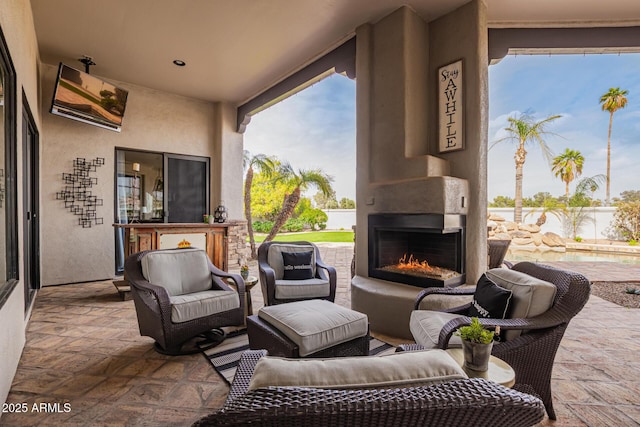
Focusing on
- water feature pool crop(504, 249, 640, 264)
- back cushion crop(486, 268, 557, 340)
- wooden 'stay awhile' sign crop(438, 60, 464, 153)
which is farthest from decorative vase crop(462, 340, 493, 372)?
water feature pool crop(504, 249, 640, 264)

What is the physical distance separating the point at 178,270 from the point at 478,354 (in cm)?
263

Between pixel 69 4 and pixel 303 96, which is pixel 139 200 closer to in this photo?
pixel 69 4

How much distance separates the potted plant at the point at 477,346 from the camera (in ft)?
4.55

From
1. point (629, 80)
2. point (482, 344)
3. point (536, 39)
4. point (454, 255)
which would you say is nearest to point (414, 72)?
point (536, 39)

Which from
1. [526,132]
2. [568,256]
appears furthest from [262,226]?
[568,256]

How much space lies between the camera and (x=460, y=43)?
3506 millimetres

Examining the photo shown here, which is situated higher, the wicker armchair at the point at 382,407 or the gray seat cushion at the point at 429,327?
the wicker armchair at the point at 382,407

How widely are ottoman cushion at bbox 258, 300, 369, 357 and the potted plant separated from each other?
916 mm

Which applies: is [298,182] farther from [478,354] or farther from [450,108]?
[478,354]

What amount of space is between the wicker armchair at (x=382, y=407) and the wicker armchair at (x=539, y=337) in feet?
3.51

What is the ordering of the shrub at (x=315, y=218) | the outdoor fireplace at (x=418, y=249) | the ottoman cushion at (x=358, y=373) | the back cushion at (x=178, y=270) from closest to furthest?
the ottoman cushion at (x=358, y=373) < the back cushion at (x=178, y=270) < the outdoor fireplace at (x=418, y=249) < the shrub at (x=315, y=218)

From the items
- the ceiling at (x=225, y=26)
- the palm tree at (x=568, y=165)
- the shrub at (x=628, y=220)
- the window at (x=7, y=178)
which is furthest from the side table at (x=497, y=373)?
the palm tree at (x=568, y=165)

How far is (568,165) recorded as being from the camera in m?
13.6

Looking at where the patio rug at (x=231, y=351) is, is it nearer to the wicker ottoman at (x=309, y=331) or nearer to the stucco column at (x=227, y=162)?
the wicker ottoman at (x=309, y=331)
